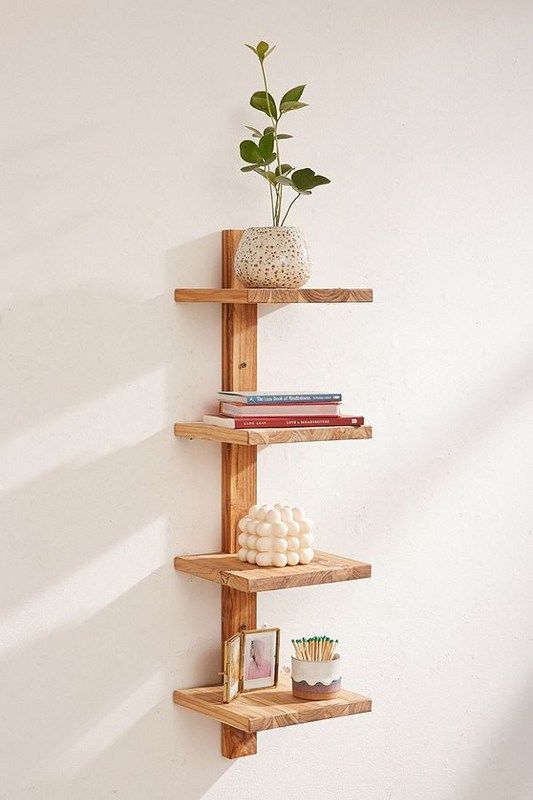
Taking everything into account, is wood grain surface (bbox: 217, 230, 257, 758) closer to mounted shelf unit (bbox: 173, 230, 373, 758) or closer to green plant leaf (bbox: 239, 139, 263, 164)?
mounted shelf unit (bbox: 173, 230, 373, 758)

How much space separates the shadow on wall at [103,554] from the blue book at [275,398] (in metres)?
0.13

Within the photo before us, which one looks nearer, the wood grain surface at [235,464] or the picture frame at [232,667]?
the picture frame at [232,667]

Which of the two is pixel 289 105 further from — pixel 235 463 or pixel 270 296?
pixel 235 463

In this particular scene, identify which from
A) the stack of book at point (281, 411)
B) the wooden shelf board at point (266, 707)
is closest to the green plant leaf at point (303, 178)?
the stack of book at point (281, 411)

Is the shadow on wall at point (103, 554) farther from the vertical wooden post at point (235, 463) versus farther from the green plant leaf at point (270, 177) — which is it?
the green plant leaf at point (270, 177)

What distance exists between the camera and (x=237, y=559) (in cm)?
222

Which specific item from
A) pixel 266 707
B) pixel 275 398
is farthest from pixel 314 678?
pixel 275 398

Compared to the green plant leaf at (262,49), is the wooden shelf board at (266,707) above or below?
below

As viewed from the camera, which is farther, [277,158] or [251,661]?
[251,661]

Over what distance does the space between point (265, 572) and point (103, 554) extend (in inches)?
12.4

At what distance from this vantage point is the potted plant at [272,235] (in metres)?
2.09

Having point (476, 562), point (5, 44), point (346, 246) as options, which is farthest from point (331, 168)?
point (476, 562)

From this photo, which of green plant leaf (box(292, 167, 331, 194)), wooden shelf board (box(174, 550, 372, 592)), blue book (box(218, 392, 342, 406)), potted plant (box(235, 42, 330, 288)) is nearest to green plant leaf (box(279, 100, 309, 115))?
potted plant (box(235, 42, 330, 288))

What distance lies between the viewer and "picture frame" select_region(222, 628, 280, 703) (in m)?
2.15
